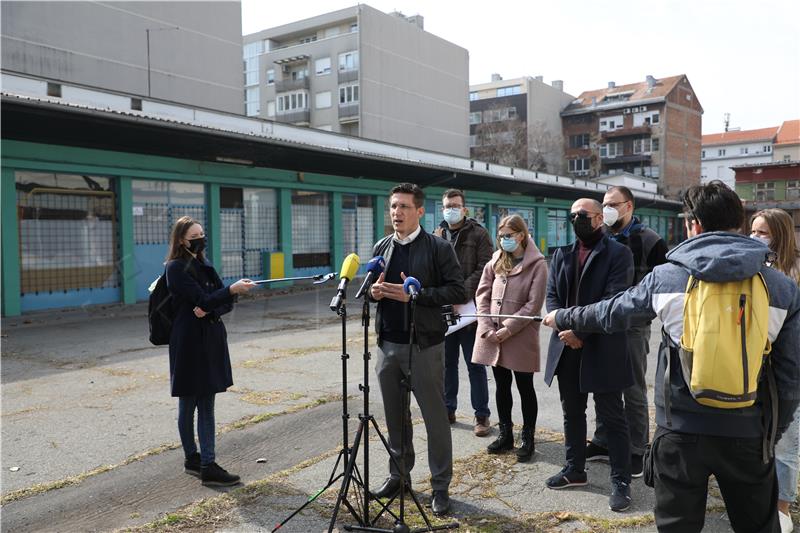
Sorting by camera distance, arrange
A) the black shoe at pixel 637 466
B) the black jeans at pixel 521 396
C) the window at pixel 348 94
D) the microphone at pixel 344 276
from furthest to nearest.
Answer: the window at pixel 348 94, the black jeans at pixel 521 396, the black shoe at pixel 637 466, the microphone at pixel 344 276

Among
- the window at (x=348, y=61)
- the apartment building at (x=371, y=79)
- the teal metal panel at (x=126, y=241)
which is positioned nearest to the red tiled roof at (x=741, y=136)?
the apartment building at (x=371, y=79)

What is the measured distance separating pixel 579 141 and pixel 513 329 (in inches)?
3082

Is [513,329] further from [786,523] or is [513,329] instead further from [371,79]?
[371,79]

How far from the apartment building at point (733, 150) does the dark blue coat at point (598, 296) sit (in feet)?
335

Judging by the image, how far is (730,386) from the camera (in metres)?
2.51

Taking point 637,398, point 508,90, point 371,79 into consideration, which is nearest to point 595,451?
point 637,398

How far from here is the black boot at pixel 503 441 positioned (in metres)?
5.07

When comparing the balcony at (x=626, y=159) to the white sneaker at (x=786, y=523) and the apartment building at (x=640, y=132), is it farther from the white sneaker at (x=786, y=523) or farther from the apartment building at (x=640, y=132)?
the white sneaker at (x=786, y=523)

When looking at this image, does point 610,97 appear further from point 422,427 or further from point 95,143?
point 422,427

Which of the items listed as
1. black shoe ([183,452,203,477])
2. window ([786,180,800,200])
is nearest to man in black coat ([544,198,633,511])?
black shoe ([183,452,203,477])

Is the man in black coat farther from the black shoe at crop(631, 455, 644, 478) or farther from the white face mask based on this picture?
the white face mask

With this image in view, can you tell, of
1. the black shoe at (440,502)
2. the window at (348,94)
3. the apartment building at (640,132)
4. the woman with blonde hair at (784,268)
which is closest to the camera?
the woman with blonde hair at (784,268)

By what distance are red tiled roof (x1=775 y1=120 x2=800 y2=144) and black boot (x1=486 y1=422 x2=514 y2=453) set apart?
106 m

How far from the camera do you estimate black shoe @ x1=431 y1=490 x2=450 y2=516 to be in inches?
158
